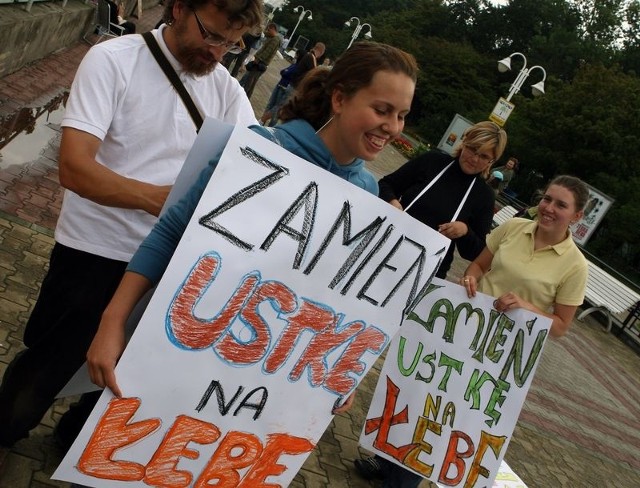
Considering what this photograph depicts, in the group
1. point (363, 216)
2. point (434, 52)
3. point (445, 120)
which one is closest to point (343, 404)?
point (363, 216)

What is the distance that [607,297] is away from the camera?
15.9m

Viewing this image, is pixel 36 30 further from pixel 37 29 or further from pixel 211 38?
pixel 211 38

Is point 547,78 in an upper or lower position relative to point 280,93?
upper

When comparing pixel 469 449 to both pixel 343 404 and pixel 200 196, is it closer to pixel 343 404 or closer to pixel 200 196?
pixel 343 404

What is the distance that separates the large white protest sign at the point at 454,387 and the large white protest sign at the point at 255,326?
55.7 inches

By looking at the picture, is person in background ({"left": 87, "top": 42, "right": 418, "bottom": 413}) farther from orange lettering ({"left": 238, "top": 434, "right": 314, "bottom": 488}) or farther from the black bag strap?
orange lettering ({"left": 238, "top": 434, "right": 314, "bottom": 488})

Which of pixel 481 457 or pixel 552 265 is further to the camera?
pixel 552 265

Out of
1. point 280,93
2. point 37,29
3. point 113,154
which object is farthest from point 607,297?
point 113,154

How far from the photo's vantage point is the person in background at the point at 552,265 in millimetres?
3707

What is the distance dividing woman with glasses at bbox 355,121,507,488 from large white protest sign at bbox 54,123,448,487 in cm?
187

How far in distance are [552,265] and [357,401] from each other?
215 cm

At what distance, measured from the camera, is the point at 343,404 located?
221 centimetres

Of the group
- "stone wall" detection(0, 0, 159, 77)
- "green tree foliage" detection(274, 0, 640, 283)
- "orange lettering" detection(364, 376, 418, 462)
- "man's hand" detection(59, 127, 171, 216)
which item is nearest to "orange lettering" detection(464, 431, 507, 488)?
"orange lettering" detection(364, 376, 418, 462)

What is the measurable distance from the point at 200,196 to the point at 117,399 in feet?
1.81
